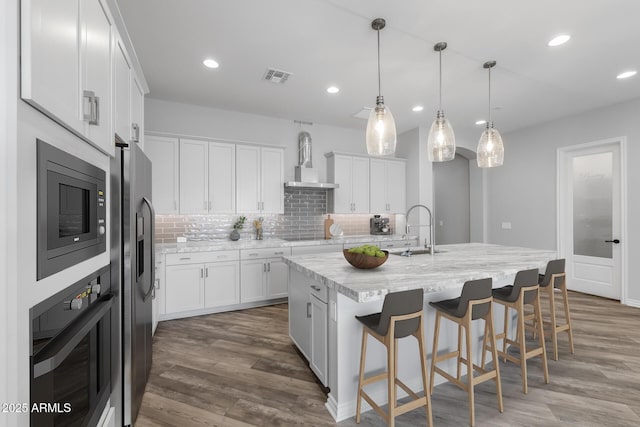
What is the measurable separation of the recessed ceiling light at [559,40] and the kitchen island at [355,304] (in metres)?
2.00

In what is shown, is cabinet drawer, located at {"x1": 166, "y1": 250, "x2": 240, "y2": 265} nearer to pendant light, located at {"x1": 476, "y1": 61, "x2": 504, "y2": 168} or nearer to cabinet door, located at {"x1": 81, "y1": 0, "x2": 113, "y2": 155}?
cabinet door, located at {"x1": 81, "y1": 0, "x2": 113, "y2": 155}

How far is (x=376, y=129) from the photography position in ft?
7.54

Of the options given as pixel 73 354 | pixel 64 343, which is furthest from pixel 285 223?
pixel 64 343

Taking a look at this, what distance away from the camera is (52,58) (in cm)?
89

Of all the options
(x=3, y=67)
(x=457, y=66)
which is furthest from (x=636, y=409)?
(x=3, y=67)

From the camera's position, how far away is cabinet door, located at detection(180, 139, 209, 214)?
3963 mm

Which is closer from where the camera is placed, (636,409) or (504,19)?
(636,409)

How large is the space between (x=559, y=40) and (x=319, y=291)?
312 cm

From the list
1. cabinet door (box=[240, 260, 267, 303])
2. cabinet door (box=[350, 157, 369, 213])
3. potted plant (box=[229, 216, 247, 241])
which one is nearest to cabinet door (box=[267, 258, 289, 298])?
cabinet door (box=[240, 260, 267, 303])

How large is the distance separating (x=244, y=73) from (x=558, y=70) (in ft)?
11.5

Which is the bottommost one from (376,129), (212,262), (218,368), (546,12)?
(218,368)

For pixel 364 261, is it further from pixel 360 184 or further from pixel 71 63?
pixel 360 184

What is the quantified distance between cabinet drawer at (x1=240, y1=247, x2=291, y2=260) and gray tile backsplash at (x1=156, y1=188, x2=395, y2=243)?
64 cm

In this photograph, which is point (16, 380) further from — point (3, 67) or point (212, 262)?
point (212, 262)
